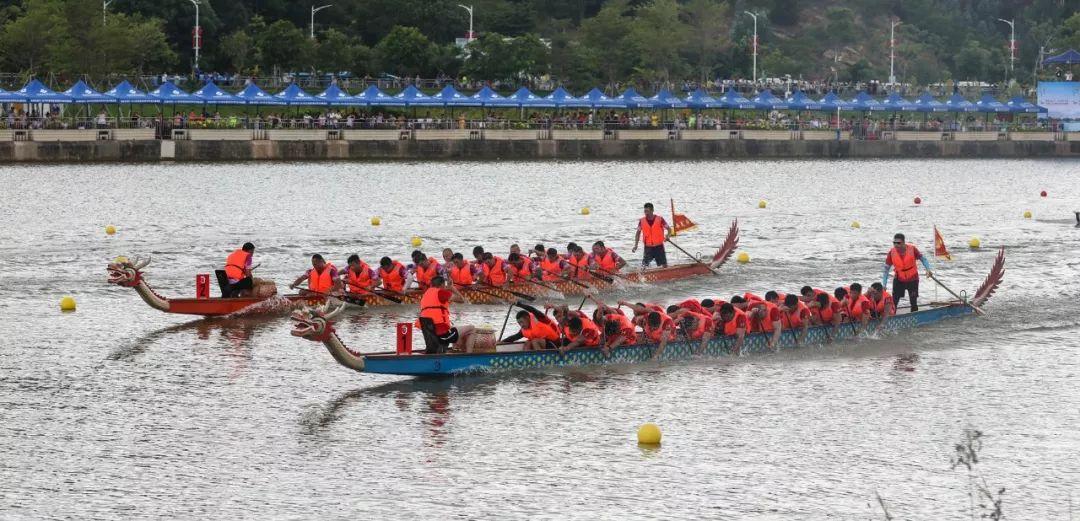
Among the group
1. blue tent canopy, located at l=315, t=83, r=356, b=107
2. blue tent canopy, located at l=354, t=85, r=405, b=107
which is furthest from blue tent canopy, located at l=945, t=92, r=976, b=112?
blue tent canopy, located at l=315, t=83, r=356, b=107

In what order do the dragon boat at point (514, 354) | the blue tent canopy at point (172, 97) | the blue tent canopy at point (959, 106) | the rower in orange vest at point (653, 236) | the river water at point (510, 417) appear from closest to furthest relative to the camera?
1. the river water at point (510, 417)
2. the dragon boat at point (514, 354)
3. the rower in orange vest at point (653, 236)
4. the blue tent canopy at point (172, 97)
5. the blue tent canopy at point (959, 106)

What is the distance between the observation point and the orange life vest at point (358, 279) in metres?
31.5

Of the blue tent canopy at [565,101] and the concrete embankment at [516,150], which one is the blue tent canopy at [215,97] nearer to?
the concrete embankment at [516,150]

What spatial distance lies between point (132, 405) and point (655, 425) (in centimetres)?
810

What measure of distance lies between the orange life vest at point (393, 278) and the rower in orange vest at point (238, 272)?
111 inches

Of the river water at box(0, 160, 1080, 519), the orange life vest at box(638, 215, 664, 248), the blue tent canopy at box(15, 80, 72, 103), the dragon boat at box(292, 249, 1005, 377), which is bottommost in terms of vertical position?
the river water at box(0, 160, 1080, 519)

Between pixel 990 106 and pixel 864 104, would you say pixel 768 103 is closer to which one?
pixel 864 104

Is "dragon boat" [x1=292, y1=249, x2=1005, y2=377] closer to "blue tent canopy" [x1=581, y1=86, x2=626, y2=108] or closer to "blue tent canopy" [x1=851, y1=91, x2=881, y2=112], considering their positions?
"blue tent canopy" [x1=581, y1=86, x2=626, y2=108]

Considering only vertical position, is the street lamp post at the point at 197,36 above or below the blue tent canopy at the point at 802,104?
above

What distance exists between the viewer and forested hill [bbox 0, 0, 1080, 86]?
91.3m

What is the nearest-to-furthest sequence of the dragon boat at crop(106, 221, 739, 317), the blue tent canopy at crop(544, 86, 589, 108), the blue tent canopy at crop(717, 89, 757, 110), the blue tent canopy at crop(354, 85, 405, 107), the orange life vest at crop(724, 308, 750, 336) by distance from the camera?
the orange life vest at crop(724, 308, 750, 336) → the dragon boat at crop(106, 221, 739, 317) → the blue tent canopy at crop(354, 85, 405, 107) → the blue tent canopy at crop(544, 86, 589, 108) → the blue tent canopy at crop(717, 89, 757, 110)

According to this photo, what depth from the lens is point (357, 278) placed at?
1241 inches

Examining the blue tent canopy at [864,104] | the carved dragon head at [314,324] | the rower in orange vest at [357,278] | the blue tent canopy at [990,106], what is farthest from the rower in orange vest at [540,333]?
the blue tent canopy at [990,106]

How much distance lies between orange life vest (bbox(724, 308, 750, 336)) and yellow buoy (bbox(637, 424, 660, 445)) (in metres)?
5.64
